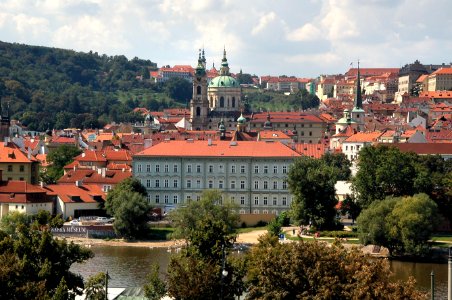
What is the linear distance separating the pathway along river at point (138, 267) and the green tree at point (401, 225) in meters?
1.62

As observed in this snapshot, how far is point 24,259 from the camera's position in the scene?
112 ft

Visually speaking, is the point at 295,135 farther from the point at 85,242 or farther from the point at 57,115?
the point at 85,242

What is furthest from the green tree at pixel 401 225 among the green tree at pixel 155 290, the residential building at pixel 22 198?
the green tree at pixel 155 290

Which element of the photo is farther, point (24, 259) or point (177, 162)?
point (177, 162)

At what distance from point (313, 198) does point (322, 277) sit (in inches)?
1238

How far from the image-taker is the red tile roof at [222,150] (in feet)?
234

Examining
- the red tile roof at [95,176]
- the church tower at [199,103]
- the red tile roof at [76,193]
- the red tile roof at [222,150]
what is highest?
the church tower at [199,103]

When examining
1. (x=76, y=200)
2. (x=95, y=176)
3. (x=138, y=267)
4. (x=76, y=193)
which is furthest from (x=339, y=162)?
(x=138, y=267)

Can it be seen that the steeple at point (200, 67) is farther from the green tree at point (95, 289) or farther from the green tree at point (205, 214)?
the green tree at point (95, 289)

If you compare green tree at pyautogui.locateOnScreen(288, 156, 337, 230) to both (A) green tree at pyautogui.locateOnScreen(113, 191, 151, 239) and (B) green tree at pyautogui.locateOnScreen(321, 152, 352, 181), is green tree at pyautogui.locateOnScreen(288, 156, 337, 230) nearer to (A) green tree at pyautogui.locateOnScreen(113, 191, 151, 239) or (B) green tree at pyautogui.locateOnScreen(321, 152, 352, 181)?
(A) green tree at pyautogui.locateOnScreen(113, 191, 151, 239)

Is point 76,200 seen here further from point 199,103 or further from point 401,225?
point 199,103

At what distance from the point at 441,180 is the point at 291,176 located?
34.2 ft

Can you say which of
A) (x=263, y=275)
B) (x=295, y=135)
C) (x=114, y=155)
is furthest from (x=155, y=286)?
(x=295, y=135)

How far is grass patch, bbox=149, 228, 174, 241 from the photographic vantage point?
211 ft
